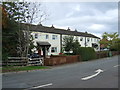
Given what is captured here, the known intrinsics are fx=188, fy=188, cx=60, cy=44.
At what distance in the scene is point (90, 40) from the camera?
2518 inches

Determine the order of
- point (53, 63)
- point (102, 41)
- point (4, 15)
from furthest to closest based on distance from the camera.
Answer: point (102, 41) < point (53, 63) < point (4, 15)

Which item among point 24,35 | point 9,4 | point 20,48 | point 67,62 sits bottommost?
point 67,62

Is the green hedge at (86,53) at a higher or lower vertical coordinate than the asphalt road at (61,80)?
higher

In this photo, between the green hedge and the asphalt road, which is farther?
the green hedge

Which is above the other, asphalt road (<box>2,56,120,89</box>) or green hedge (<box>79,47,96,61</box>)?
green hedge (<box>79,47,96,61</box>)

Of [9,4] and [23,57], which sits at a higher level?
[9,4]

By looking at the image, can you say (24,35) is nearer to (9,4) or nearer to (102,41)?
(9,4)

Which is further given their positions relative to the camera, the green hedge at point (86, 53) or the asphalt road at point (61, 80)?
the green hedge at point (86, 53)

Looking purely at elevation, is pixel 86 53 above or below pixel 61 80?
above

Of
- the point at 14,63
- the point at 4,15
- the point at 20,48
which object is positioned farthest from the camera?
the point at 20,48

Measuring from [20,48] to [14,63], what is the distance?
2.39 m

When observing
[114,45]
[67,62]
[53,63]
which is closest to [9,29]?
[53,63]

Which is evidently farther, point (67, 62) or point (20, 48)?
point (67, 62)

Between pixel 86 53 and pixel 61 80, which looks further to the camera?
pixel 86 53
